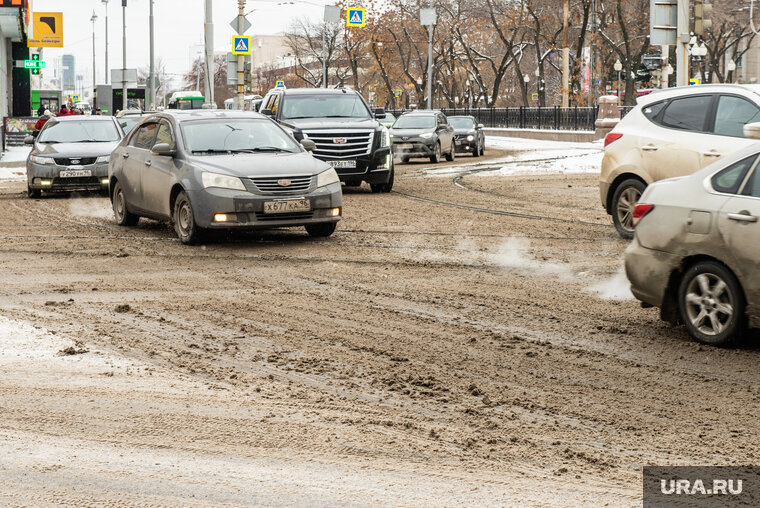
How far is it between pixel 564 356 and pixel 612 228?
752 centimetres

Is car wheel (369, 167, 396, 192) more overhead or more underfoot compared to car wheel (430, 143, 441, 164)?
more underfoot

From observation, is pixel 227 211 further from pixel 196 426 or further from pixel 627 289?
pixel 196 426

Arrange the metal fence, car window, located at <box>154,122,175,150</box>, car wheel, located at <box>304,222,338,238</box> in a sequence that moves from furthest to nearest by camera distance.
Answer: the metal fence < car window, located at <box>154,122,175,150</box> < car wheel, located at <box>304,222,338,238</box>

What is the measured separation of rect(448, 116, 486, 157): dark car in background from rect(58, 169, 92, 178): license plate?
18.3 meters

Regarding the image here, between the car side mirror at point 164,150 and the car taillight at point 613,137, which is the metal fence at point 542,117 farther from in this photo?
the car side mirror at point 164,150

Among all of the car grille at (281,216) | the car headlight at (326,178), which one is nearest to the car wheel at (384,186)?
the car headlight at (326,178)

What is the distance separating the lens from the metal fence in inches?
1908

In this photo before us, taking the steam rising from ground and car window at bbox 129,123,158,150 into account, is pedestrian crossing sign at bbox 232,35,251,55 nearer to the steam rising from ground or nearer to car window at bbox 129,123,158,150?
the steam rising from ground

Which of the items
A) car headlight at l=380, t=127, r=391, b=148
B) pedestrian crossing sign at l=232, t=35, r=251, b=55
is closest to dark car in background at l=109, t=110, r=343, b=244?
car headlight at l=380, t=127, r=391, b=148

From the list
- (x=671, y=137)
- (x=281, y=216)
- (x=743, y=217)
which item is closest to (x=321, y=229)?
(x=281, y=216)

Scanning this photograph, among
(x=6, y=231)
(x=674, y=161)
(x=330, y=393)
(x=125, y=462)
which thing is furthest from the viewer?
(x=6, y=231)

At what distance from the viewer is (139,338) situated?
774cm

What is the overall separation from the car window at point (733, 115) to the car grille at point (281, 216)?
4521 mm

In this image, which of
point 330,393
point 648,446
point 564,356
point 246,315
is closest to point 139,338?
point 246,315
